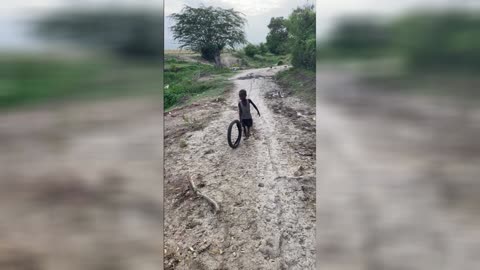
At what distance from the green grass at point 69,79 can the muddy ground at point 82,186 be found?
0.27ft

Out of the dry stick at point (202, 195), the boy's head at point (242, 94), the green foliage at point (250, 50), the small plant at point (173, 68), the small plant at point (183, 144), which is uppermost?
the green foliage at point (250, 50)

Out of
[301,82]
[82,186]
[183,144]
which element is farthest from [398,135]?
[82,186]

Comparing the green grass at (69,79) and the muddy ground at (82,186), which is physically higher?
the green grass at (69,79)

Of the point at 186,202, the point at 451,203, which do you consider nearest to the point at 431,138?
the point at 451,203

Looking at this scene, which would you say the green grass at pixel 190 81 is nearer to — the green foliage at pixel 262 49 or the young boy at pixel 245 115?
the young boy at pixel 245 115

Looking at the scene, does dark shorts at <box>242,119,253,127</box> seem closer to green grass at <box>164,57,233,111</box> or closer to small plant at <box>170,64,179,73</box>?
green grass at <box>164,57,233,111</box>

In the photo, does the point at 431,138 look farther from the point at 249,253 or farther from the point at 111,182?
the point at 111,182

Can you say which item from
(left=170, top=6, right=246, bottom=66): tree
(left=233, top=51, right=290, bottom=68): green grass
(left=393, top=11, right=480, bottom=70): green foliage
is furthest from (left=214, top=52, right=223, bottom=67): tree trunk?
(left=393, top=11, right=480, bottom=70): green foliage

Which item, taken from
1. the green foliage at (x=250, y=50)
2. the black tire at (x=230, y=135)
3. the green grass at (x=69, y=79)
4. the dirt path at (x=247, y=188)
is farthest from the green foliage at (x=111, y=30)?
the black tire at (x=230, y=135)

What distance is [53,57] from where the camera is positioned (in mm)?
2449

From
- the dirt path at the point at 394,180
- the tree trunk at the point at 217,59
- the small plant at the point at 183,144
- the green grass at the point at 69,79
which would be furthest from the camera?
the tree trunk at the point at 217,59

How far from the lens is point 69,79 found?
8.16 feet

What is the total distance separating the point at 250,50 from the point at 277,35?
0.26m

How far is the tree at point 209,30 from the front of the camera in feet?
8.65
